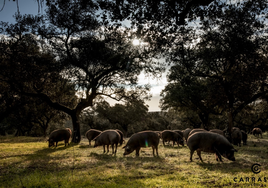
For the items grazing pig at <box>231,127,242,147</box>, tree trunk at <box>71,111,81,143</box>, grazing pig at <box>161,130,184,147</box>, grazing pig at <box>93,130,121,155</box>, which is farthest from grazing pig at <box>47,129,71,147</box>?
grazing pig at <box>231,127,242,147</box>

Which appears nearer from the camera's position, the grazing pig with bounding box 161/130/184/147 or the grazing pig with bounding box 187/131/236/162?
the grazing pig with bounding box 187/131/236/162

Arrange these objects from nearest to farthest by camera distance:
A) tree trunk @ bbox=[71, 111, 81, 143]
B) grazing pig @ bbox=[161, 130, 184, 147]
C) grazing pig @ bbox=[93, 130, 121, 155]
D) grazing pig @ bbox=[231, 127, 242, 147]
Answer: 1. grazing pig @ bbox=[93, 130, 121, 155]
2. grazing pig @ bbox=[231, 127, 242, 147]
3. grazing pig @ bbox=[161, 130, 184, 147]
4. tree trunk @ bbox=[71, 111, 81, 143]

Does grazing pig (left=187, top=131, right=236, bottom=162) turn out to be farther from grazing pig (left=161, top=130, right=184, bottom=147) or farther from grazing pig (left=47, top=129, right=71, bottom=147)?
grazing pig (left=47, top=129, right=71, bottom=147)

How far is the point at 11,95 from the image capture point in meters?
26.9

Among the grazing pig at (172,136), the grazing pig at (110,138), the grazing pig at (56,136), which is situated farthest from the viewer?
the grazing pig at (172,136)

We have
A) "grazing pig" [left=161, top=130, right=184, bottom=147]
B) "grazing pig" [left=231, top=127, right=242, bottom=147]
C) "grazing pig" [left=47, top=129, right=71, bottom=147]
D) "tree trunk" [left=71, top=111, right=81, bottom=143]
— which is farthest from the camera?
"tree trunk" [left=71, top=111, right=81, bottom=143]

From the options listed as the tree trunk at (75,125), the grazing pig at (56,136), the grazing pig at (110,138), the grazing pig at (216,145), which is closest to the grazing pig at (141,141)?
the grazing pig at (110,138)

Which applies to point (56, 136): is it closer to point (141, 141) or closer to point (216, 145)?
point (141, 141)

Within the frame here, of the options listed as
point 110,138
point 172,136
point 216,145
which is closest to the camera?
point 216,145

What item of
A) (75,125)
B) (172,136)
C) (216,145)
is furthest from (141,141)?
(75,125)

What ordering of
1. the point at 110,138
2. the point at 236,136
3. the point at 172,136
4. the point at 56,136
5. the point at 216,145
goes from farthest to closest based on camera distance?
the point at 172,136
the point at 236,136
the point at 56,136
the point at 110,138
the point at 216,145

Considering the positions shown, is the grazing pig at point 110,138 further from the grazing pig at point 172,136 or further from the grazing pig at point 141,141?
the grazing pig at point 172,136

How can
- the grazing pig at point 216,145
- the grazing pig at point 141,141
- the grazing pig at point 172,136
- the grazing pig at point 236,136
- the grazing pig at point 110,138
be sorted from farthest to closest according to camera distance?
the grazing pig at point 172,136
the grazing pig at point 236,136
the grazing pig at point 110,138
the grazing pig at point 141,141
the grazing pig at point 216,145

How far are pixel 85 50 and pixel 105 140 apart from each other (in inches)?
418
